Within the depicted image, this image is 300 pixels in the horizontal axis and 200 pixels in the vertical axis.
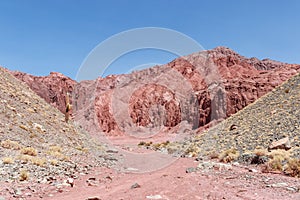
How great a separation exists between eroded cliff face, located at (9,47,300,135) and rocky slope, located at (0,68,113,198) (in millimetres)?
35366

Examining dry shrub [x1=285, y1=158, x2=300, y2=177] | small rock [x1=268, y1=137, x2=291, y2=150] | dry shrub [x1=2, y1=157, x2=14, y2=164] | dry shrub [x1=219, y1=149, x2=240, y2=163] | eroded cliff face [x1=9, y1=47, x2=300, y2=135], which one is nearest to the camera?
dry shrub [x1=2, y1=157, x2=14, y2=164]

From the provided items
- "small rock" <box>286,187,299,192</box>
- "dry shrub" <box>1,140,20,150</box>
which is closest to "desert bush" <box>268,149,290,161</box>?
"small rock" <box>286,187,299,192</box>

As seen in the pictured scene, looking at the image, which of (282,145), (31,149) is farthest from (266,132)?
(31,149)

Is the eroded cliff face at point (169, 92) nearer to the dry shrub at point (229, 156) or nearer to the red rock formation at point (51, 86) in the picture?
the red rock formation at point (51, 86)

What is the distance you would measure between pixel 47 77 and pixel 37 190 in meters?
83.9

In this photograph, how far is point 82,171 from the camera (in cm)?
1120

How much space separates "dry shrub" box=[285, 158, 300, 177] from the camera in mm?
10328

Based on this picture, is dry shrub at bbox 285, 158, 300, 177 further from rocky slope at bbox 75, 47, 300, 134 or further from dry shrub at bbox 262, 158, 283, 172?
rocky slope at bbox 75, 47, 300, 134

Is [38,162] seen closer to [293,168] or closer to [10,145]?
[10,145]

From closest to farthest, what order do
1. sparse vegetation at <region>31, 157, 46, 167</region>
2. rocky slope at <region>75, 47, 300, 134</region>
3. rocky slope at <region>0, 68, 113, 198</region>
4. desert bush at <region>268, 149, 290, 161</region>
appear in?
rocky slope at <region>0, 68, 113, 198</region>
sparse vegetation at <region>31, 157, 46, 167</region>
desert bush at <region>268, 149, 290, 161</region>
rocky slope at <region>75, 47, 300, 134</region>

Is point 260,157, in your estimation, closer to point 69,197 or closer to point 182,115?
point 69,197

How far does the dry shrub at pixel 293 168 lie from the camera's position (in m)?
10.3

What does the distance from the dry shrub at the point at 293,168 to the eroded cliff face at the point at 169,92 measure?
35.7m

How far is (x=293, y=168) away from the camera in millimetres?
10508
